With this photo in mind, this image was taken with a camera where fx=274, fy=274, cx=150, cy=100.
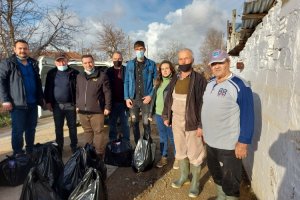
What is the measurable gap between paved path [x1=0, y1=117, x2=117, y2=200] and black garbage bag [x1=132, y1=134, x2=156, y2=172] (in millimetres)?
494

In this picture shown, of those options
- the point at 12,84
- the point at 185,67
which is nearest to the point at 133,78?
the point at 185,67

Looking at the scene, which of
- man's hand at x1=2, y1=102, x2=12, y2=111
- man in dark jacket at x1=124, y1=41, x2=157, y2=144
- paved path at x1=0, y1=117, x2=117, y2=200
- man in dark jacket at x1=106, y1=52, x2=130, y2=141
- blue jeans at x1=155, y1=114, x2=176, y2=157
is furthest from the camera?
man in dark jacket at x1=106, y1=52, x2=130, y2=141

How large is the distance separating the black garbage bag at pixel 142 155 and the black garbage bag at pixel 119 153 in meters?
0.31

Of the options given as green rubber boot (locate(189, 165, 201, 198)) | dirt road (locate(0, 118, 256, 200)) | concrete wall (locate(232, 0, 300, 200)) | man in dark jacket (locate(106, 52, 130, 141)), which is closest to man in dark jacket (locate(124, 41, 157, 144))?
man in dark jacket (locate(106, 52, 130, 141))

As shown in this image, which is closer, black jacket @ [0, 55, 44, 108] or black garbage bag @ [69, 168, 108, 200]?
black garbage bag @ [69, 168, 108, 200]

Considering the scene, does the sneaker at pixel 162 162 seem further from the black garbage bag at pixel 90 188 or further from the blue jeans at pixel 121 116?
the black garbage bag at pixel 90 188

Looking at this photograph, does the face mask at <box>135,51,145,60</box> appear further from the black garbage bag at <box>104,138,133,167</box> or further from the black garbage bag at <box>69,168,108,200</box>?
the black garbage bag at <box>69,168,108,200</box>

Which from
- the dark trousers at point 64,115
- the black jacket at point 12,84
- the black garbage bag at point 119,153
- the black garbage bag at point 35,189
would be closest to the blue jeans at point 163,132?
the black garbage bag at point 119,153

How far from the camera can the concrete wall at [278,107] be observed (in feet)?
7.18

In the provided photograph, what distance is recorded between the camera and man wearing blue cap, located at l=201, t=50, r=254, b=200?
267cm

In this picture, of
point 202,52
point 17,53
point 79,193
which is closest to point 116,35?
point 202,52

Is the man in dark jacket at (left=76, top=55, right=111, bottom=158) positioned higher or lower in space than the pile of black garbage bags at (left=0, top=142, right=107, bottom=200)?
higher

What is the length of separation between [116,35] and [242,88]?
108 ft

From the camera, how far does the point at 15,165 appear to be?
12.6ft
